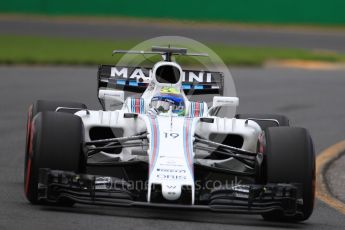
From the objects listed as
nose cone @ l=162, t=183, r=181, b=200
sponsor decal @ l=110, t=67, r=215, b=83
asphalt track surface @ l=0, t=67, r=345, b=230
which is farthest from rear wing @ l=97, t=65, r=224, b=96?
nose cone @ l=162, t=183, r=181, b=200

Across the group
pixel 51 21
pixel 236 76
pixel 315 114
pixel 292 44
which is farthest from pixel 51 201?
pixel 51 21

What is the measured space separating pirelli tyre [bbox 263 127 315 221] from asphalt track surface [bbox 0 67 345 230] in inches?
6.1

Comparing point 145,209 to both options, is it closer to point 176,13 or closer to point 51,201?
point 51,201

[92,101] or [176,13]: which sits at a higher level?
[176,13]

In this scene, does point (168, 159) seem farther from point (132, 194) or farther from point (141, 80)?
point (141, 80)

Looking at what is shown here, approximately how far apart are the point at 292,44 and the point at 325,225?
2830cm

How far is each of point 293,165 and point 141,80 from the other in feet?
11.0

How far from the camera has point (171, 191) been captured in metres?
8.46

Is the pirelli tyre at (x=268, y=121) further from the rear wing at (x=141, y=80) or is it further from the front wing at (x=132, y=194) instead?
the front wing at (x=132, y=194)

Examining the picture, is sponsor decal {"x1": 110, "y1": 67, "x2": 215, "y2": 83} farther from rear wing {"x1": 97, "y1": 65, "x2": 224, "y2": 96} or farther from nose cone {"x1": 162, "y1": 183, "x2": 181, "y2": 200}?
nose cone {"x1": 162, "y1": 183, "x2": 181, "y2": 200}

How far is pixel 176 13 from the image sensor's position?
43.4 meters

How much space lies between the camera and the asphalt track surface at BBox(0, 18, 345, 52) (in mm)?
36656

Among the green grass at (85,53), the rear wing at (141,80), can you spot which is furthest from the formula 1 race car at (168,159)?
the green grass at (85,53)

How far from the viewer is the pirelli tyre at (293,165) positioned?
897 cm
